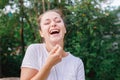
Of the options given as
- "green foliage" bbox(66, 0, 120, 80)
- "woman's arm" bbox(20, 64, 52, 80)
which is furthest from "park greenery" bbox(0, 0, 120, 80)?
"woman's arm" bbox(20, 64, 52, 80)

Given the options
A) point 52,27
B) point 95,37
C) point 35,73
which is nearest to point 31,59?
point 35,73

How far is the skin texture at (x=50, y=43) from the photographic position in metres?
1.67

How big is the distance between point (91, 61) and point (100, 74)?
35 centimetres

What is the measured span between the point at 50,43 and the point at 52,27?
91 mm

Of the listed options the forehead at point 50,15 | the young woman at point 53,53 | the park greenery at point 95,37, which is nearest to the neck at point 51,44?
the young woman at point 53,53

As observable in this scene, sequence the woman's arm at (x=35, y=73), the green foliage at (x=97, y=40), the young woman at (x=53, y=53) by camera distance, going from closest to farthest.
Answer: the woman's arm at (x=35, y=73), the young woman at (x=53, y=53), the green foliage at (x=97, y=40)

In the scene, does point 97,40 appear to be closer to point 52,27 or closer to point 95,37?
point 95,37

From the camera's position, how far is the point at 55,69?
190 cm

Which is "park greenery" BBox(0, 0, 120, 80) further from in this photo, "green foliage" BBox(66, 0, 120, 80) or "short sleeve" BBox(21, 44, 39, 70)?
"short sleeve" BBox(21, 44, 39, 70)

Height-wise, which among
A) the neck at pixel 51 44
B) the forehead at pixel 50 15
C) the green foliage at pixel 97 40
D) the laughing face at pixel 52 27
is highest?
the forehead at pixel 50 15

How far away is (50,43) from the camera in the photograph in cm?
186

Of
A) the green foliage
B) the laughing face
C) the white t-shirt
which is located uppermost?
the laughing face

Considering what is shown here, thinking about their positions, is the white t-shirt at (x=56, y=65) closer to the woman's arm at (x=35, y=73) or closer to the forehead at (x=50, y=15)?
the woman's arm at (x=35, y=73)

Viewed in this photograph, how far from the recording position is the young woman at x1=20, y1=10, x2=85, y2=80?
181 centimetres
